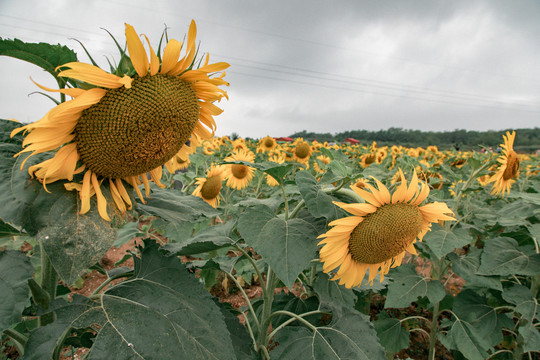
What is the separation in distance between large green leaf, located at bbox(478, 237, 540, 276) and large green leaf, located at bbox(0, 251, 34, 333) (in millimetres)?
2697

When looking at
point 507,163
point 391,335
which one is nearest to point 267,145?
point 507,163

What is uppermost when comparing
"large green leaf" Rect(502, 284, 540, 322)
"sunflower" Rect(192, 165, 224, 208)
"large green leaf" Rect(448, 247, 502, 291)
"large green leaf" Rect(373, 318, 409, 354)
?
"sunflower" Rect(192, 165, 224, 208)

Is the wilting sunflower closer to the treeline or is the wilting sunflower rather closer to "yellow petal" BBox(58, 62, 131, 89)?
"yellow petal" BBox(58, 62, 131, 89)

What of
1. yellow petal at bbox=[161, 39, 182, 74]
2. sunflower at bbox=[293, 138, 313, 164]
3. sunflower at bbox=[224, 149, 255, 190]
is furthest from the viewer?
sunflower at bbox=[293, 138, 313, 164]

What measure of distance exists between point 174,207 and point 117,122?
16.7 inches

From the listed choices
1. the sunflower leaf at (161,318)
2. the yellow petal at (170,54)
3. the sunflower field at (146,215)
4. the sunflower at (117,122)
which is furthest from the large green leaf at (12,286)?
the yellow petal at (170,54)

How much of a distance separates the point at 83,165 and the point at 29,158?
0.42 feet

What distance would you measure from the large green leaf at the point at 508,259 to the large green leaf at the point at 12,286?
270 cm

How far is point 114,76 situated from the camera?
33.1 inches

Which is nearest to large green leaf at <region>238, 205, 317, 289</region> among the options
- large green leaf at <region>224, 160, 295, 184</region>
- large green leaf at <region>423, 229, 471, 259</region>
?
large green leaf at <region>224, 160, 295, 184</region>

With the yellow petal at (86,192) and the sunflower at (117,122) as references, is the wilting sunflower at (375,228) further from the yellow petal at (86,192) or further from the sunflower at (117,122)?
the yellow petal at (86,192)

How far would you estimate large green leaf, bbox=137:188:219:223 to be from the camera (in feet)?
3.60

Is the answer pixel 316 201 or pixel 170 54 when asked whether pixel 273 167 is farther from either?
pixel 170 54

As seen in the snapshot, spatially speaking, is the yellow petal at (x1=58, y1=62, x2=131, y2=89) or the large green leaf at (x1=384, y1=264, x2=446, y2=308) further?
the large green leaf at (x1=384, y1=264, x2=446, y2=308)
